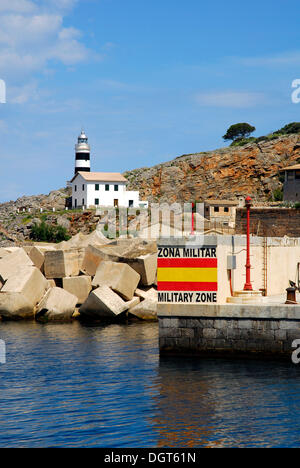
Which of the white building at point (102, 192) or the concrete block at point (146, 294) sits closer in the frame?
the concrete block at point (146, 294)

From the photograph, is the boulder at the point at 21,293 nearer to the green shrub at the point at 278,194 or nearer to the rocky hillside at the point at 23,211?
the rocky hillside at the point at 23,211

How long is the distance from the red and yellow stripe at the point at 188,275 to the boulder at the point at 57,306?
39.0 ft

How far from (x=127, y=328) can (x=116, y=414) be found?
14.3m

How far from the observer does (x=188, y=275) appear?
22281 millimetres

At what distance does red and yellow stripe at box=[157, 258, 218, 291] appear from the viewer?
2212 cm

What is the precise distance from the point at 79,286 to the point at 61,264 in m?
2.37

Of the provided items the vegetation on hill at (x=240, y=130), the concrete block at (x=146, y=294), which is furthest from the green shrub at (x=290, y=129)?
the concrete block at (x=146, y=294)

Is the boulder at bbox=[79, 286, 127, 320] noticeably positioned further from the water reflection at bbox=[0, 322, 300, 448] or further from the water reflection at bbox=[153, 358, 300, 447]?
the water reflection at bbox=[153, 358, 300, 447]

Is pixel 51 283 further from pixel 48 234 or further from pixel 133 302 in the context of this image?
pixel 48 234

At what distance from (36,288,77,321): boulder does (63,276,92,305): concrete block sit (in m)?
1.29

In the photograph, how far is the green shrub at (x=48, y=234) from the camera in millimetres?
80375

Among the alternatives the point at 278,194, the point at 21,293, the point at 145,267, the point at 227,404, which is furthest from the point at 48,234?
the point at 227,404
